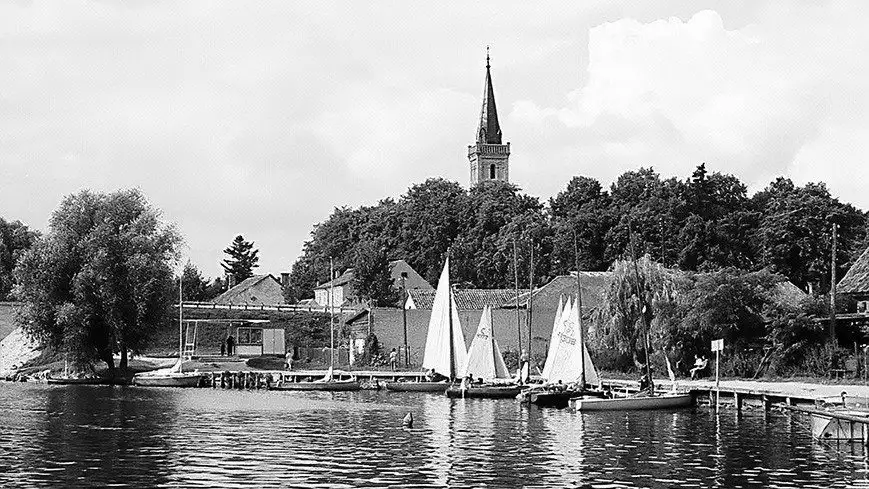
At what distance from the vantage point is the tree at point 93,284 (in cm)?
8800

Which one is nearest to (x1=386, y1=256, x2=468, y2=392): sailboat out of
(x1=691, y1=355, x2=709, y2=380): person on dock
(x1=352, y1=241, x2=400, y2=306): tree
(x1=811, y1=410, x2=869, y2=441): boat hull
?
(x1=691, y1=355, x2=709, y2=380): person on dock

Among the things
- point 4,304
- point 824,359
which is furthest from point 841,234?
point 4,304

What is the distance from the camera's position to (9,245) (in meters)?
151

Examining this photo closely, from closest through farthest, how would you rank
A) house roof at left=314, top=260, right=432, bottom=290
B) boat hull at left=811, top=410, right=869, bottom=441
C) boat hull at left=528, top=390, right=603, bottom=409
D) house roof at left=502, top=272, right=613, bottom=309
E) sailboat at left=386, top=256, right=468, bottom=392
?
boat hull at left=811, top=410, right=869, bottom=441 < boat hull at left=528, top=390, right=603, bottom=409 < sailboat at left=386, top=256, right=468, bottom=392 < house roof at left=502, top=272, right=613, bottom=309 < house roof at left=314, top=260, right=432, bottom=290

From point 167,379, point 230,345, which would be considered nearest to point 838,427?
point 167,379

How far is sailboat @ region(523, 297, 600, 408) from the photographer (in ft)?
214

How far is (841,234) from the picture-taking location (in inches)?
4323

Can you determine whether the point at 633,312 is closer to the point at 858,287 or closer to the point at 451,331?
the point at 451,331

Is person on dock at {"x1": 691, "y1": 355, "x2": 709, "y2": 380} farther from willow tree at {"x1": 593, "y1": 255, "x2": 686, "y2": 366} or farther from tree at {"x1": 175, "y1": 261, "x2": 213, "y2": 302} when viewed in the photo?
tree at {"x1": 175, "y1": 261, "x2": 213, "y2": 302}

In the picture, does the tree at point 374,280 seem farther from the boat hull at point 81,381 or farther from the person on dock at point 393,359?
the boat hull at point 81,381

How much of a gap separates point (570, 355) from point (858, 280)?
19567 mm

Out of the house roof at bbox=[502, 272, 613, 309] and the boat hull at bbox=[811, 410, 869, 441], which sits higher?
the house roof at bbox=[502, 272, 613, 309]

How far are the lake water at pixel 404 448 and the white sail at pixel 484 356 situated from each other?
10.3 m

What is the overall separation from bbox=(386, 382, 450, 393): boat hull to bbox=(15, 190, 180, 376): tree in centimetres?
2030
